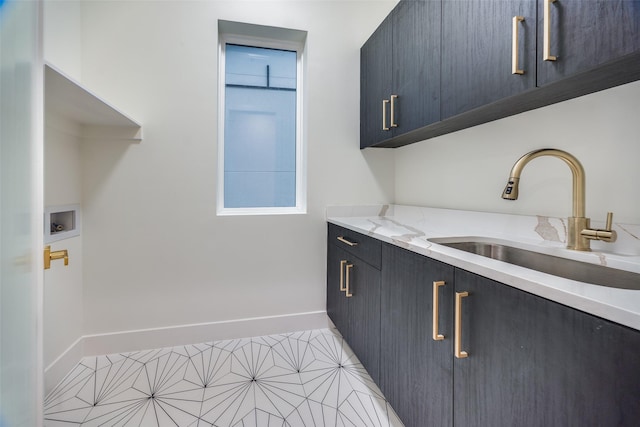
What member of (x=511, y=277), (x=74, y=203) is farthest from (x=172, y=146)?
(x=511, y=277)

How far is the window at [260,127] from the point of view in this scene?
222 cm

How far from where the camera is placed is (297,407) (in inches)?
57.0

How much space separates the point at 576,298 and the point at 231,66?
2.36 metres

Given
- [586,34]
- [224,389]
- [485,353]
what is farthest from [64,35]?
[485,353]

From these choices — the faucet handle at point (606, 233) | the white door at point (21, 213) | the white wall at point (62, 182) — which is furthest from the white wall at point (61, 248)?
the faucet handle at point (606, 233)

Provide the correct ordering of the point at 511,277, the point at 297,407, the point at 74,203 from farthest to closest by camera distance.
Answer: the point at 74,203
the point at 297,407
the point at 511,277

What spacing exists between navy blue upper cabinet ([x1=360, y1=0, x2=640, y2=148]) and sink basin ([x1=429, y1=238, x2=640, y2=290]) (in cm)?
57

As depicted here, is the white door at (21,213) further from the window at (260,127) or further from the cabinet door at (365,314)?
the window at (260,127)

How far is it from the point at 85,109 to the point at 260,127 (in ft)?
3.48

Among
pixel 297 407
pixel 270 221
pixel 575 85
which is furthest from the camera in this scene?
pixel 270 221

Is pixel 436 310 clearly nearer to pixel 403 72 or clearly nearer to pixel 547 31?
pixel 547 31

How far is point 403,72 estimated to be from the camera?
5.37ft

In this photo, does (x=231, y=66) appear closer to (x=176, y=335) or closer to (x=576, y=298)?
(x=176, y=335)

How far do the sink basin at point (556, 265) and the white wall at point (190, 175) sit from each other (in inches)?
42.5
